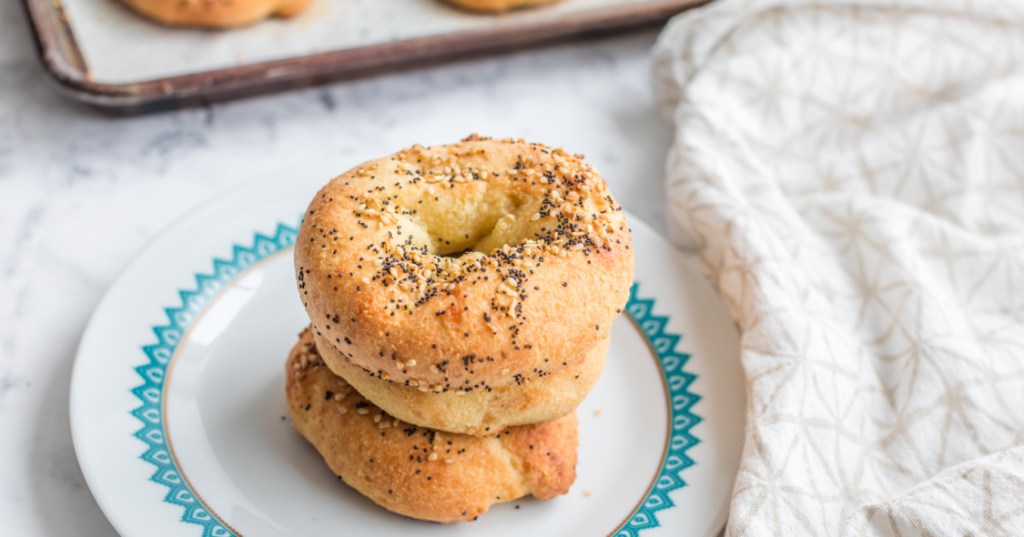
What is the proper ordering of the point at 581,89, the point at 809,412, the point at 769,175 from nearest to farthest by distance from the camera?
the point at 809,412 < the point at 769,175 < the point at 581,89

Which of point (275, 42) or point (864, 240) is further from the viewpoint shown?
point (275, 42)

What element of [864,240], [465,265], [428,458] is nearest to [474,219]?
[465,265]

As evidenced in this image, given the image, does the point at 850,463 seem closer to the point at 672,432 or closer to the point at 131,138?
the point at 672,432

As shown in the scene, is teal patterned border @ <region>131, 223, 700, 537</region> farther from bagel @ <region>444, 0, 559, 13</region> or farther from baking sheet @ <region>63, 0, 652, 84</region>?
bagel @ <region>444, 0, 559, 13</region>

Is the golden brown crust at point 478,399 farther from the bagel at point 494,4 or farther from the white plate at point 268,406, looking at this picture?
the bagel at point 494,4

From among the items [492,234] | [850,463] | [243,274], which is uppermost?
[492,234]

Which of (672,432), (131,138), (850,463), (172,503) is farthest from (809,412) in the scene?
(131,138)

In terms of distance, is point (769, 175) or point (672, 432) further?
point (769, 175)

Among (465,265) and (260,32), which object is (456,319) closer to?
(465,265)
